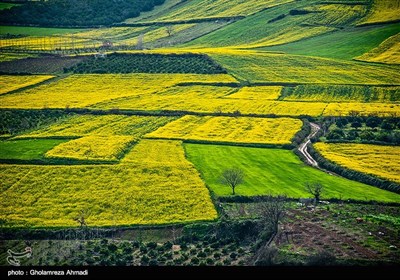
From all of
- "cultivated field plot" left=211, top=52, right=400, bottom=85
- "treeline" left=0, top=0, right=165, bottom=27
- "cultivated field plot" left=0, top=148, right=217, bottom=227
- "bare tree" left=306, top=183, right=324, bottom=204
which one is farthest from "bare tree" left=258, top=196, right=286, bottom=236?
"treeline" left=0, top=0, right=165, bottom=27

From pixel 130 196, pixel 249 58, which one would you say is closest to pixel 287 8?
pixel 249 58

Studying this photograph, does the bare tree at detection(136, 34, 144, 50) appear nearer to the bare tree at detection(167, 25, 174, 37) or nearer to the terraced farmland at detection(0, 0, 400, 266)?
the terraced farmland at detection(0, 0, 400, 266)

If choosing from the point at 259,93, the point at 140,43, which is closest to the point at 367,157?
the point at 259,93

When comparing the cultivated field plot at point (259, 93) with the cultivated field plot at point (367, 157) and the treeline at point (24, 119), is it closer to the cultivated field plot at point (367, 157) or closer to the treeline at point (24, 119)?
the treeline at point (24, 119)

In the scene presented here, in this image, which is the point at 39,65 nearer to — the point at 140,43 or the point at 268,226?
the point at 140,43

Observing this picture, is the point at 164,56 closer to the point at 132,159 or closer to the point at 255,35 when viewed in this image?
the point at 255,35

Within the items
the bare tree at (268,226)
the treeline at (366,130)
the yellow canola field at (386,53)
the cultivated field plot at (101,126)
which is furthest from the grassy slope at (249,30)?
the bare tree at (268,226)
